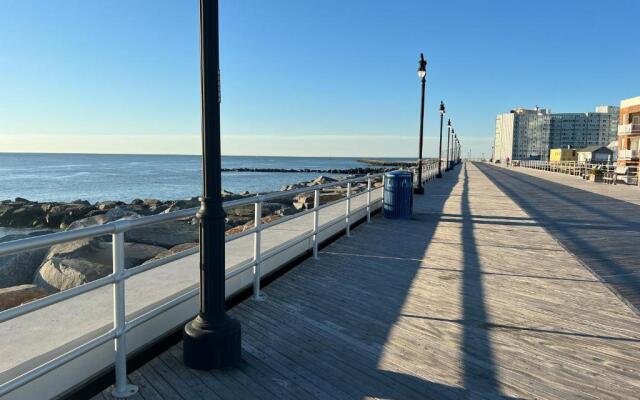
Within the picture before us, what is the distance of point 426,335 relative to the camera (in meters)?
4.38

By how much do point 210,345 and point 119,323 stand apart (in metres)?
0.68

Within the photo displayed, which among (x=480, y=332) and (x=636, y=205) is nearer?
(x=480, y=332)

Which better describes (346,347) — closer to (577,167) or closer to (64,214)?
(64,214)

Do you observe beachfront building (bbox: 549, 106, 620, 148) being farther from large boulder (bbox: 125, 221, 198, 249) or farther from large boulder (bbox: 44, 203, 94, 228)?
large boulder (bbox: 125, 221, 198, 249)

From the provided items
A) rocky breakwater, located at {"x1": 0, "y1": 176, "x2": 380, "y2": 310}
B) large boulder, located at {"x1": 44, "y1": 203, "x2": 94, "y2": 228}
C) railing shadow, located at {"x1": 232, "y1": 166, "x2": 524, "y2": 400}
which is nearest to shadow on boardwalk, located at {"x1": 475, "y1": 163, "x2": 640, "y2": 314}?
railing shadow, located at {"x1": 232, "y1": 166, "x2": 524, "y2": 400}

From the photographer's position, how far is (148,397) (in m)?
3.20

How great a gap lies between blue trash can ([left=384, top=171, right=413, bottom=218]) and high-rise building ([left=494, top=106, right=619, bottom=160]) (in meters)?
183

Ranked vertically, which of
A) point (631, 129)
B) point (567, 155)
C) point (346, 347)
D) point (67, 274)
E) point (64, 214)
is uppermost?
point (631, 129)

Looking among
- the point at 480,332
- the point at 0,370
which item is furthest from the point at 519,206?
the point at 0,370

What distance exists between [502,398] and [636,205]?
16.0 meters

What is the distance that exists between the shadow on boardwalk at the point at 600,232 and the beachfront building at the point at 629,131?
1517 inches

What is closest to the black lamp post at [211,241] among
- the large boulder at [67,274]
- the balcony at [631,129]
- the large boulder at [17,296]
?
the large boulder at [17,296]

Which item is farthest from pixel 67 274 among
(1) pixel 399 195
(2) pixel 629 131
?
(2) pixel 629 131

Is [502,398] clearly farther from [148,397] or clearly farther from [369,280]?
[369,280]
